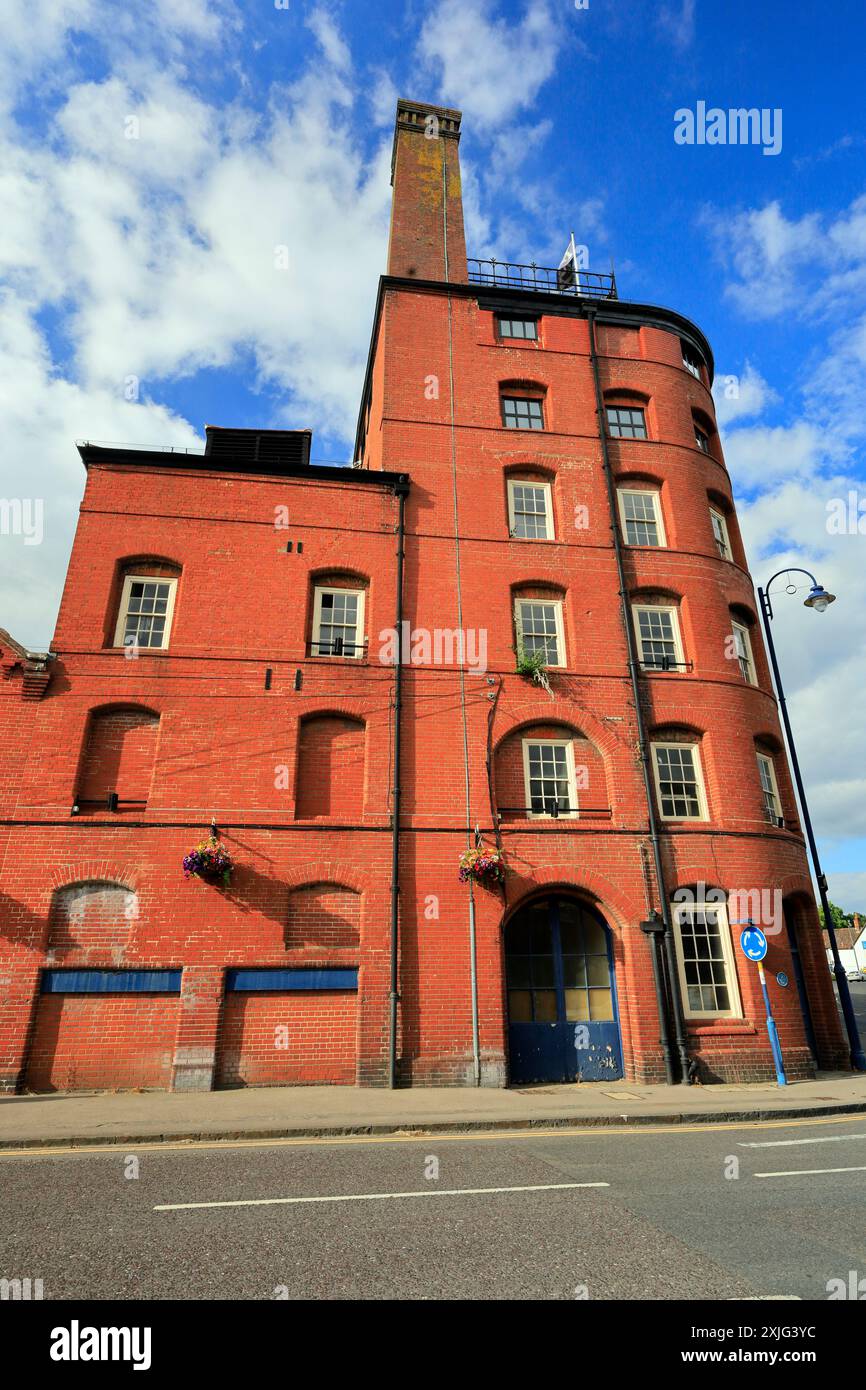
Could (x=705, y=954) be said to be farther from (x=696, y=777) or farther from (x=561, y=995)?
(x=696, y=777)

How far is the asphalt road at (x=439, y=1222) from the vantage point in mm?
4594

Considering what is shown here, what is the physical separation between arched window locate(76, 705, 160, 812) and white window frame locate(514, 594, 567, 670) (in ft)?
27.6

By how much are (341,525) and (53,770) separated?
328 inches

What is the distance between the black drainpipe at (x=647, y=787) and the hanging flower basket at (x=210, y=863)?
875 centimetres

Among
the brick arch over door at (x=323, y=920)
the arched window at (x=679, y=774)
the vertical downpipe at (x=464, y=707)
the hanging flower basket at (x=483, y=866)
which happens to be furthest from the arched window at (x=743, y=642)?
the brick arch over door at (x=323, y=920)

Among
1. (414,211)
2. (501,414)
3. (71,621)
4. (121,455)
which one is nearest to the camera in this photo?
(71,621)

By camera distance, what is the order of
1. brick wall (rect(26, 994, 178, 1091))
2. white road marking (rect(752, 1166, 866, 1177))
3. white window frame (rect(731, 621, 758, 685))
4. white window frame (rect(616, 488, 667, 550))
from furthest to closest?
1. white window frame (rect(616, 488, 667, 550))
2. white window frame (rect(731, 621, 758, 685))
3. brick wall (rect(26, 994, 178, 1091))
4. white road marking (rect(752, 1166, 866, 1177))

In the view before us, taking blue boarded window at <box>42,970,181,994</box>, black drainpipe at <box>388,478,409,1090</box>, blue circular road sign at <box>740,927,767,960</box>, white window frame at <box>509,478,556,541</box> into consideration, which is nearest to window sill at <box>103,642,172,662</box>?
black drainpipe at <box>388,478,409,1090</box>

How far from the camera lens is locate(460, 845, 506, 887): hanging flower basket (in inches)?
548

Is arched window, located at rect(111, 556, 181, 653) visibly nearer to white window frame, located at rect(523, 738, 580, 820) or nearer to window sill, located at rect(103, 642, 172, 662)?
window sill, located at rect(103, 642, 172, 662)

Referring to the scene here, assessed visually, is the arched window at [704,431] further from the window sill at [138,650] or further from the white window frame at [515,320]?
the window sill at [138,650]
